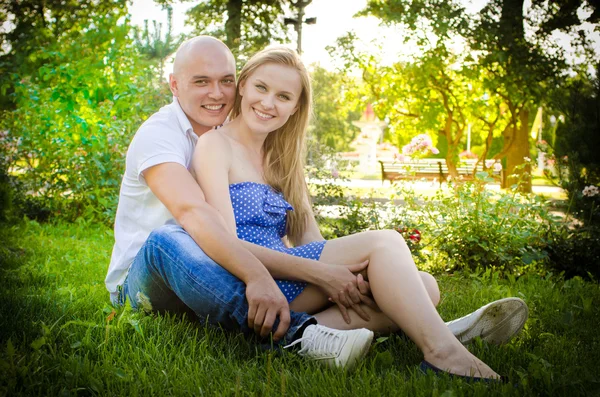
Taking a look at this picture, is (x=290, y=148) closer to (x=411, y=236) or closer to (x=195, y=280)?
(x=195, y=280)

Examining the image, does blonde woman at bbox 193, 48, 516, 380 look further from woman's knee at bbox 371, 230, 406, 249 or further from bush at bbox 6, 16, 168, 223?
bush at bbox 6, 16, 168, 223

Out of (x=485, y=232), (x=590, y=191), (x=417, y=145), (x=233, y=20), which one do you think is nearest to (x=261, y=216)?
(x=485, y=232)

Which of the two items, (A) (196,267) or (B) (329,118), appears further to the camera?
(B) (329,118)

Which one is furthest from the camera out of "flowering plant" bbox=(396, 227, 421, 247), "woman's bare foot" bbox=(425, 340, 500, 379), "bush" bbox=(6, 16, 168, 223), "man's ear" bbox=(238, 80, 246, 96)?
"bush" bbox=(6, 16, 168, 223)

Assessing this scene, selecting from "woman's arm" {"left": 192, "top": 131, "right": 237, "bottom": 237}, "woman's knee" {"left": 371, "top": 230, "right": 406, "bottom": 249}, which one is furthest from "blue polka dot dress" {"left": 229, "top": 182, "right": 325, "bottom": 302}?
"woman's knee" {"left": 371, "top": 230, "right": 406, "bottom": 249}

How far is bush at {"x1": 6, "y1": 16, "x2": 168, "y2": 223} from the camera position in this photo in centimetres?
698

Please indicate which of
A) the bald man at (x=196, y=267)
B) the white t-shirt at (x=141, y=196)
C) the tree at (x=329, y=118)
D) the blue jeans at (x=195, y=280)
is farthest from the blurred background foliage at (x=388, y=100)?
the tree at (x=329, y=118)

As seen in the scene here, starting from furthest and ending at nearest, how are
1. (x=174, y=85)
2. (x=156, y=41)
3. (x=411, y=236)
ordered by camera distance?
(x=156, y=41) < (x=411, y=236) < (x=174, y=85)

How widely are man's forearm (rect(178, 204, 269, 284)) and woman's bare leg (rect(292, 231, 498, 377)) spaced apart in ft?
1.38

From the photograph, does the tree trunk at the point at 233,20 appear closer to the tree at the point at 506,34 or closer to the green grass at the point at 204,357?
the tree at the point at 506,34

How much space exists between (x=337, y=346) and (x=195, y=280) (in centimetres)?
61

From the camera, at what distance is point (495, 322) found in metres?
2.47

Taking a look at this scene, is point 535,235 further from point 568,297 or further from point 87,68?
point 87,68

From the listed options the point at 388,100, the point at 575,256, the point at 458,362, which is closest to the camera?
the point at 458,362
